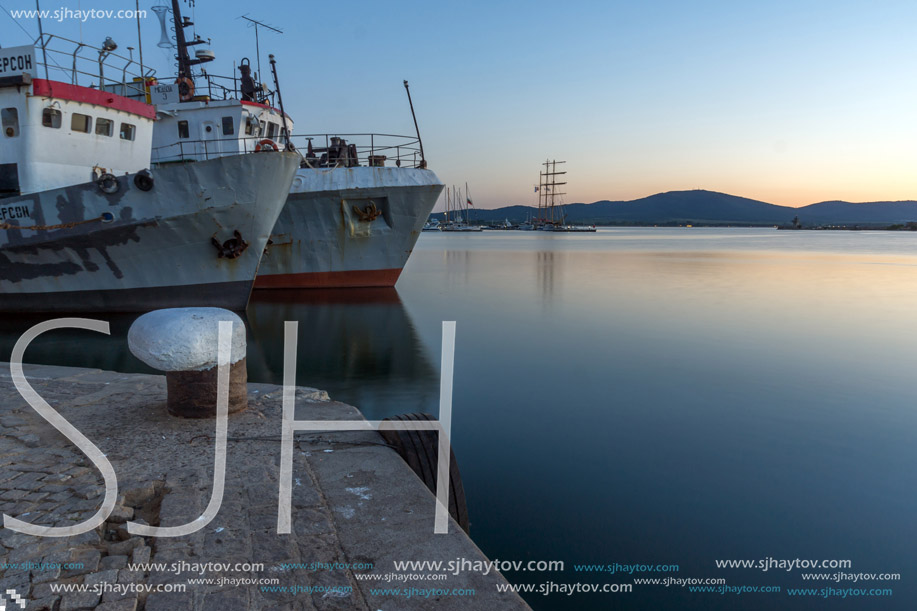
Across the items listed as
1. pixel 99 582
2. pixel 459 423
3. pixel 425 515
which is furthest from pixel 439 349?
pixel 99 582

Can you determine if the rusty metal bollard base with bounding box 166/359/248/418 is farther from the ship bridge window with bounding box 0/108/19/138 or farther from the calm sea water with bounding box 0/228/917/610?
the ship bridge window with bounding box 0/108/19/138

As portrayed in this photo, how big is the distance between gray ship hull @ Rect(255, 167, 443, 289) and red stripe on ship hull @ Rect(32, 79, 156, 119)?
4.13 metres

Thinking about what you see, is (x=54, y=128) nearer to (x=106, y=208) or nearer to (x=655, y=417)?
(x=106, y=208)

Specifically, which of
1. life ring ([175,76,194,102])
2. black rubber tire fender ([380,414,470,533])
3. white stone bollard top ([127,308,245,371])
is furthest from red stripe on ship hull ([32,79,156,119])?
black rubber tire fender ([380,414,470,533])

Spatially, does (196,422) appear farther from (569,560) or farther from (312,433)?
(569,560)

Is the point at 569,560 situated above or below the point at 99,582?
below

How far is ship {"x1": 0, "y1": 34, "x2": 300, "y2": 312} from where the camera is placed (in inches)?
425

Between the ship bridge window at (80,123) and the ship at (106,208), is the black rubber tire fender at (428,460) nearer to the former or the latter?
the ship at (106,208)

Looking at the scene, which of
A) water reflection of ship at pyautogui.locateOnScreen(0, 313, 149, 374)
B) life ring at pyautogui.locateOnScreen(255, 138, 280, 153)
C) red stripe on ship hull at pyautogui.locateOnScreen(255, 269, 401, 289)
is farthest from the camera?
red stripe on ship hull at pyautogui.locateOnScreen(255, 269, 401, 289)

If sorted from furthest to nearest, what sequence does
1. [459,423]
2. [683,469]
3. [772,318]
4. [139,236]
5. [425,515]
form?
[772,318] → [139,236] → [459,423] → [683,469] → [425,515]

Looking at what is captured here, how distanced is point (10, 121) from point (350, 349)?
794 cm

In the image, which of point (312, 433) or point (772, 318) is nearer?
point (312, 433)

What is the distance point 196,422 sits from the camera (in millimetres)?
4270

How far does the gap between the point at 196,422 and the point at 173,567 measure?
1925 millimetres
